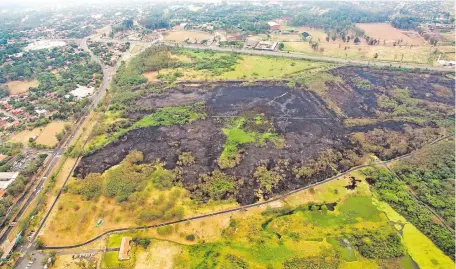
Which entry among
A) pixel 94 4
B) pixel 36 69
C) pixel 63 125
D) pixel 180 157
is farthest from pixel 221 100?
pixel 94 4

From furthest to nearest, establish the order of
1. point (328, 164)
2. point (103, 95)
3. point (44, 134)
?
1. point (103, 95)
2. point (44, 134)
3. point (328, 164)

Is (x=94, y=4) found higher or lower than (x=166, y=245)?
higher

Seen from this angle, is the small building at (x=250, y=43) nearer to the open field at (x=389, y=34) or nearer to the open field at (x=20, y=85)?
the open field at (x=389, y=34)

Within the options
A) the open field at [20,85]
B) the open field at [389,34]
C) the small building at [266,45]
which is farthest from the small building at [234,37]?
the open field at [20,85]

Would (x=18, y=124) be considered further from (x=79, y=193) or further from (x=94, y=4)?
(x=94, y=4)

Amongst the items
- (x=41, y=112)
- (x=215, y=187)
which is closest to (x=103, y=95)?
(x=41, y=112)

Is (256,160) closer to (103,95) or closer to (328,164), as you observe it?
(328,164)
